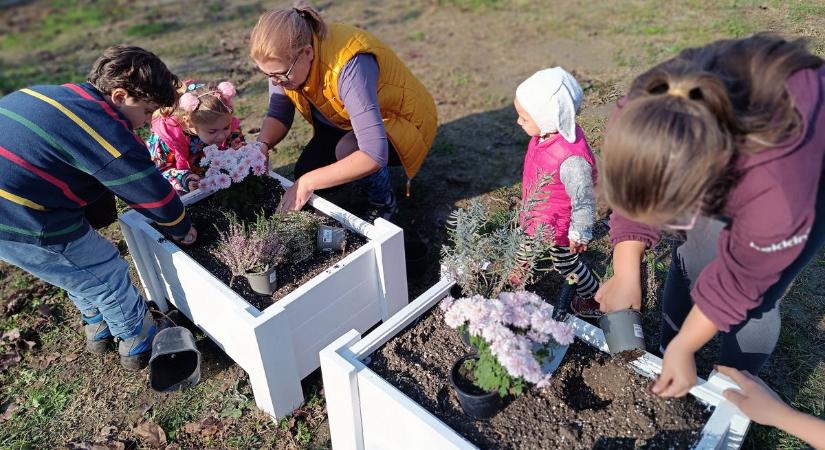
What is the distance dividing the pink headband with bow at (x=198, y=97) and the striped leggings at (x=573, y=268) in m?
2.04

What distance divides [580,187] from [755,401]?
1.11 m

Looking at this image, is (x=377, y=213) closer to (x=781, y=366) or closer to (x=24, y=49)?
(x=781, y=366)

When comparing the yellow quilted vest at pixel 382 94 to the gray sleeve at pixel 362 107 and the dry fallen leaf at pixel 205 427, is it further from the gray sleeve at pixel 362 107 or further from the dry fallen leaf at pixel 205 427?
the dry fallen leaf at pixel 205 427

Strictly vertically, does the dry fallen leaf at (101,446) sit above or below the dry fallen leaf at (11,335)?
below

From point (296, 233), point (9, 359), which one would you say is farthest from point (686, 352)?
point (9, 359)

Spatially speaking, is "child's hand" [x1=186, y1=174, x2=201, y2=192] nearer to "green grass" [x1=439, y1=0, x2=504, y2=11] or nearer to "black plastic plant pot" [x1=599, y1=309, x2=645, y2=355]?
"black plastic plant pot" [x1=599, y1=309, x2=645, y2=355]

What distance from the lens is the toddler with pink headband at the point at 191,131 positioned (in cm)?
329

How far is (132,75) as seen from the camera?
8.42 feet

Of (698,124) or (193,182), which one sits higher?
(698,124)

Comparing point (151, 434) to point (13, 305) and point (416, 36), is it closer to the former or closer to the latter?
point (13, 305)

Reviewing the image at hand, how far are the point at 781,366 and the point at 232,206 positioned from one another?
9.54ft

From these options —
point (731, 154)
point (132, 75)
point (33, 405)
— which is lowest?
point (33, 405)

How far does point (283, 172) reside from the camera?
182 inches

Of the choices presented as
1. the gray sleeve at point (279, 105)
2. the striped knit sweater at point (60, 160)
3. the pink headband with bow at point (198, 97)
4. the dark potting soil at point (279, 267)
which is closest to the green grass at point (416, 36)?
the gray sleeve at point (279, 105)
